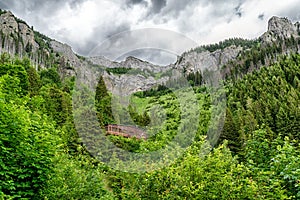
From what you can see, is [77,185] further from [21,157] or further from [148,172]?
[21,157]

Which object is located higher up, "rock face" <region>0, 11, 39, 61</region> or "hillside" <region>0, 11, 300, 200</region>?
"rock face" <region>0, 11, 39, 61</region>

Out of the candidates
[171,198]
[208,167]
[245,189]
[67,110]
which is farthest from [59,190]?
[67,110]

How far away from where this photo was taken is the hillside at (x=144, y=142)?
9.12m

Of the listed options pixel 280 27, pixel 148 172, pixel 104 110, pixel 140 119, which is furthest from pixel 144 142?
pixel 280 27

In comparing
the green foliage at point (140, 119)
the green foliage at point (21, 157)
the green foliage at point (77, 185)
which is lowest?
the green foliage at point (77, 185)

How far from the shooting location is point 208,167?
36.9 ft

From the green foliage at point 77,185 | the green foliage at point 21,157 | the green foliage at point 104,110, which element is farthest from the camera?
the green foliage at point 104,110

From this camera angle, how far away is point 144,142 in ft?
69.7

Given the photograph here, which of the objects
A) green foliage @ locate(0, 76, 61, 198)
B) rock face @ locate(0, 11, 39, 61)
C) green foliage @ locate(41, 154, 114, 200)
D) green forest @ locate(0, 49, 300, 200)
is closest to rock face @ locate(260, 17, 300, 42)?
rock face @ locate(0, 11, 39, 61)

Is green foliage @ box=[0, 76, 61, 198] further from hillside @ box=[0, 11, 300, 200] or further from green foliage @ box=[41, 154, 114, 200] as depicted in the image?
green foliage @ box=[41, 154, 114, 200]

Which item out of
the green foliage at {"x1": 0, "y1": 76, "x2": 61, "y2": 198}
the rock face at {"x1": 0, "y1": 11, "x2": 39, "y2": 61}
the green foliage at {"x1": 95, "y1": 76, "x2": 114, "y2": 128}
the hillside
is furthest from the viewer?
the rock face at {"x1": 0, "y1": 11, "x2": 39, "y2": 61}

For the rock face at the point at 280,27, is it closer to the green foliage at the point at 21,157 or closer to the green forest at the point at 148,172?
the green forest at the point at 148,172

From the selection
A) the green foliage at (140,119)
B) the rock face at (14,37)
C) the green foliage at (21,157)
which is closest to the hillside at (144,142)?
the green foliage at (21,157)

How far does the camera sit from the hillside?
9.12m
